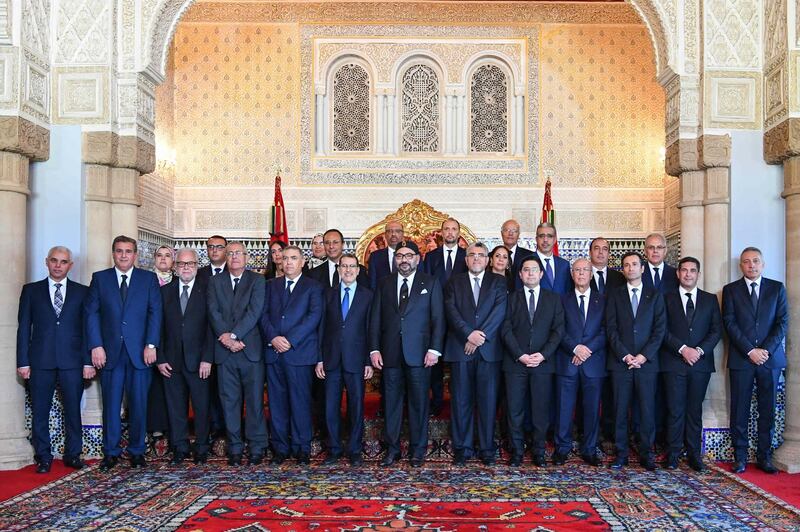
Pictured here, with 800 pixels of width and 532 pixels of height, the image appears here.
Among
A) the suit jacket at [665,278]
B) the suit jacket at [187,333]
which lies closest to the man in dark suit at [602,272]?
the suit jacket at [665,278]

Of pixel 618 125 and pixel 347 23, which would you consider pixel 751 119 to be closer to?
pixel 618 125

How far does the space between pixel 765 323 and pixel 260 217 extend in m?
5.39

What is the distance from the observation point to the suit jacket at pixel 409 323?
6027mm

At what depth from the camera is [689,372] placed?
6.04 meters

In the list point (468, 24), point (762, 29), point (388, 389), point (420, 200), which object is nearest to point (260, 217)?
point (420, 200)

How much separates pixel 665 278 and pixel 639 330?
1.88 feet

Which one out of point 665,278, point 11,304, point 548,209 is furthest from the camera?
point 548,209

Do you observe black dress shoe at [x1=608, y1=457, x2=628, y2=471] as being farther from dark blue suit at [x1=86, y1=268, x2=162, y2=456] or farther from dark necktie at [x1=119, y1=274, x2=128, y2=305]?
dark necktie at [x1=119, y1=274, x2=128, y2=305]

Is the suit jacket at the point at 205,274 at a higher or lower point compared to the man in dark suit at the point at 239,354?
higher

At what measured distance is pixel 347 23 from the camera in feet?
31.6

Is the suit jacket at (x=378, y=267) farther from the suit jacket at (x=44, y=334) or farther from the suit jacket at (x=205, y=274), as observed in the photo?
the suit jacket at (x=44, y=334)

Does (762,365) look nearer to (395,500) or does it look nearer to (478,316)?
(478,316)

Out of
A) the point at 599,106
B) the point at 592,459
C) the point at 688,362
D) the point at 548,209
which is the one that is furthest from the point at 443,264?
the point at 599,106

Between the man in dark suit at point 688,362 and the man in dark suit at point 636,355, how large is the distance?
0.11 m
